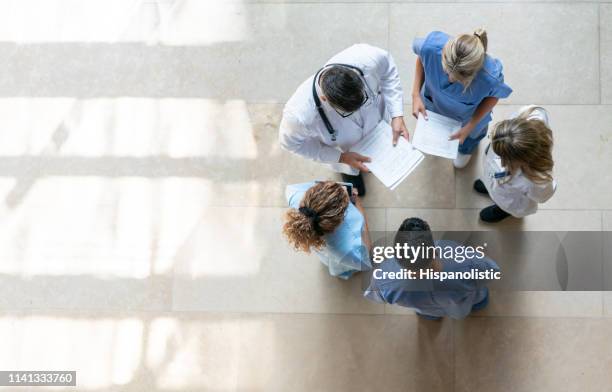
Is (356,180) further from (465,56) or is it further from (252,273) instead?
(465,56)

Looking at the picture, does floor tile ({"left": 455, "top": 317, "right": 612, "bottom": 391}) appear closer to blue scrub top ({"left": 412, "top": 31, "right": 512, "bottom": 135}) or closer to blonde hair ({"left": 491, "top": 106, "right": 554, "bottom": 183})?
blonde hair ({"left": 491, "top": 106, "right": 554, "bottom": 183})

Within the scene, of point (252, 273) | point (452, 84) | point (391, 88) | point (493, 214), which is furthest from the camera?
point (252, 273)

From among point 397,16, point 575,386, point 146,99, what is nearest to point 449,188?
point 397,16

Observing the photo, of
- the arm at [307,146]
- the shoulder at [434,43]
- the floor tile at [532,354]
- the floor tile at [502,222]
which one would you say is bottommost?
the floor tile at [532,354]

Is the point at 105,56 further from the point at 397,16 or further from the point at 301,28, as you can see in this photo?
the point at 397,16

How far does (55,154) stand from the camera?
4.14 metres

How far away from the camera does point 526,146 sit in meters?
2.72

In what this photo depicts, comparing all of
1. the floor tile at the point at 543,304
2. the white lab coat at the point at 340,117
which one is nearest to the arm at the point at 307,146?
the white lab coat at the point at 340,117

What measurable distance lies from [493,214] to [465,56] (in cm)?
138

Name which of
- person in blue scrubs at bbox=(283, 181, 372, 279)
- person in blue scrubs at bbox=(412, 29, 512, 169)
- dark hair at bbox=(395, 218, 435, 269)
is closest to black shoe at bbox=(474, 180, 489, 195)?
person in blue scrubs at bbox=(412, 29, 512, 169)

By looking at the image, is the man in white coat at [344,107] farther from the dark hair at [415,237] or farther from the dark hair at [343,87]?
the dark hair at [415,237]

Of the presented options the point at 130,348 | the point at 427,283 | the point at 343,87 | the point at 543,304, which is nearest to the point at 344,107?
the point at 343,87

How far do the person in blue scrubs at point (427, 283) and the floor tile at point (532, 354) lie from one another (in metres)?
0.32

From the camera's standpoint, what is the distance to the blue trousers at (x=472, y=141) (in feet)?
11.5
